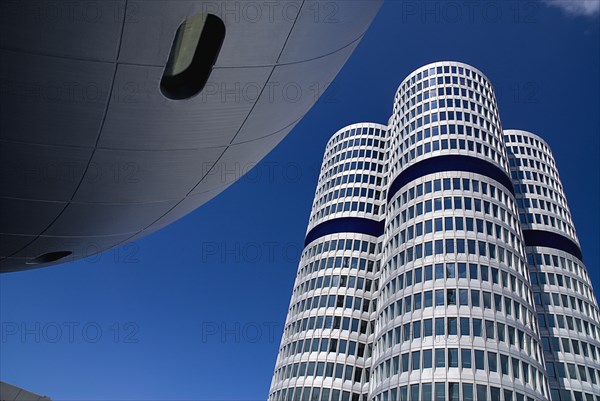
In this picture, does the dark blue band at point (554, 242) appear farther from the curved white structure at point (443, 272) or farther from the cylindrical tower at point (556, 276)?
the curved white structure at point (443, 272)

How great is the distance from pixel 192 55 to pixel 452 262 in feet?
146

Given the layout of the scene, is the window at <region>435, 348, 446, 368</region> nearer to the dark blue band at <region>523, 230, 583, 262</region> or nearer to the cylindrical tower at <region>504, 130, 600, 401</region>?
the cylindrical tower at <region>504, 130, 600, 401</region>

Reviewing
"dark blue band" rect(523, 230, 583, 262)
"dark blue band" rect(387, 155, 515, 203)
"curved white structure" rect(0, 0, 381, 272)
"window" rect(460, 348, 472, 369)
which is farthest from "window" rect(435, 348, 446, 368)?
"curved white structure" rect(0, 0, 381, 272)

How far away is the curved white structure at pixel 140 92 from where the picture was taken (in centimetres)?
434

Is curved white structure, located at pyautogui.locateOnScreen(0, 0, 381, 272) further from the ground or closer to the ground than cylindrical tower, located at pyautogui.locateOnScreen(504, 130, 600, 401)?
closer to the ground

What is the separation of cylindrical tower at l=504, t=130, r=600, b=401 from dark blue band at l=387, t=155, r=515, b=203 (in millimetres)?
12591

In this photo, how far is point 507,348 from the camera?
132ft

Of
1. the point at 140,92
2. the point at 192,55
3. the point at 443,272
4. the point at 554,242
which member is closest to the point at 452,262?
the point at 443,272

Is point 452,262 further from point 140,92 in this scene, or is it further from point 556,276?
point 140,92

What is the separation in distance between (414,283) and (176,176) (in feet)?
142

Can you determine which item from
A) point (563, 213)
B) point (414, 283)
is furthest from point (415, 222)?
point (563, 213)

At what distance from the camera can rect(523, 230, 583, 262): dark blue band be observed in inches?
2484

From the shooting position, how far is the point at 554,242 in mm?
63156

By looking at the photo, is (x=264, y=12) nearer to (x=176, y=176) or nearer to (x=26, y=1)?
(x=26, y=1)
